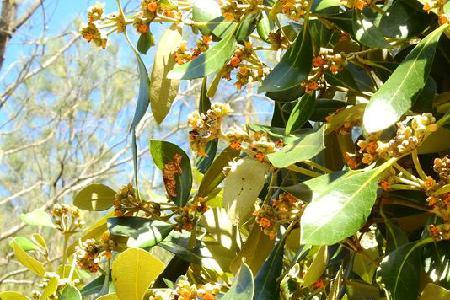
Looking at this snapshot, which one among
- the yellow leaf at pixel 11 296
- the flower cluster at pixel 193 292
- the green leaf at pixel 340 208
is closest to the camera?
the green leaf at pixel 340 208

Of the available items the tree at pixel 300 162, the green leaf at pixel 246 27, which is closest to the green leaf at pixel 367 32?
the tree at pixel 300 162

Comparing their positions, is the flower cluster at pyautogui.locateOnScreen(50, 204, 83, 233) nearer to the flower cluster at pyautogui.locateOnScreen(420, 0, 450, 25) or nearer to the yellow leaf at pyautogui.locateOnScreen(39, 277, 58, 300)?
the yellow leaf at pyautogui.locateOnScreen(39, 277, 58, 300)

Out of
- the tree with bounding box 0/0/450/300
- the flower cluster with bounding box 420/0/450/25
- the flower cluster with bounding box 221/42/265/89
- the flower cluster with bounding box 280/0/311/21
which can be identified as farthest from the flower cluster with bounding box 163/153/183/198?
the flower cluster with bounding box 420/0/450/25

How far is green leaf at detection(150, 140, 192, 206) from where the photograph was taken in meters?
0.88

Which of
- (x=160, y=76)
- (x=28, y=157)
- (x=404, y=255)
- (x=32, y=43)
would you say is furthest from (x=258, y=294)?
(x=28, y=157)

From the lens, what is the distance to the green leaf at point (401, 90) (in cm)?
64

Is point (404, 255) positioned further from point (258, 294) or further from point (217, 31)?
point (217, 31)

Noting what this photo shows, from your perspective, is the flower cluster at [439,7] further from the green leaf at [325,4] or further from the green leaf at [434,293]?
the green leaf at [434,293]

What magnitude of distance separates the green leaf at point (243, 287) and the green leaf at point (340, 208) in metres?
0.07

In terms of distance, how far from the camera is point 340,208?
616 mm

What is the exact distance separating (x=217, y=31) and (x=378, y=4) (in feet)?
0.57

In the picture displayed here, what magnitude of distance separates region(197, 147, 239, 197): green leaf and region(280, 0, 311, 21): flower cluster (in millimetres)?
192

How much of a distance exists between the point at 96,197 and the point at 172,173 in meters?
0.13

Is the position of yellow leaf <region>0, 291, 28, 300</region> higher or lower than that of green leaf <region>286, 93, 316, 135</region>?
lower
